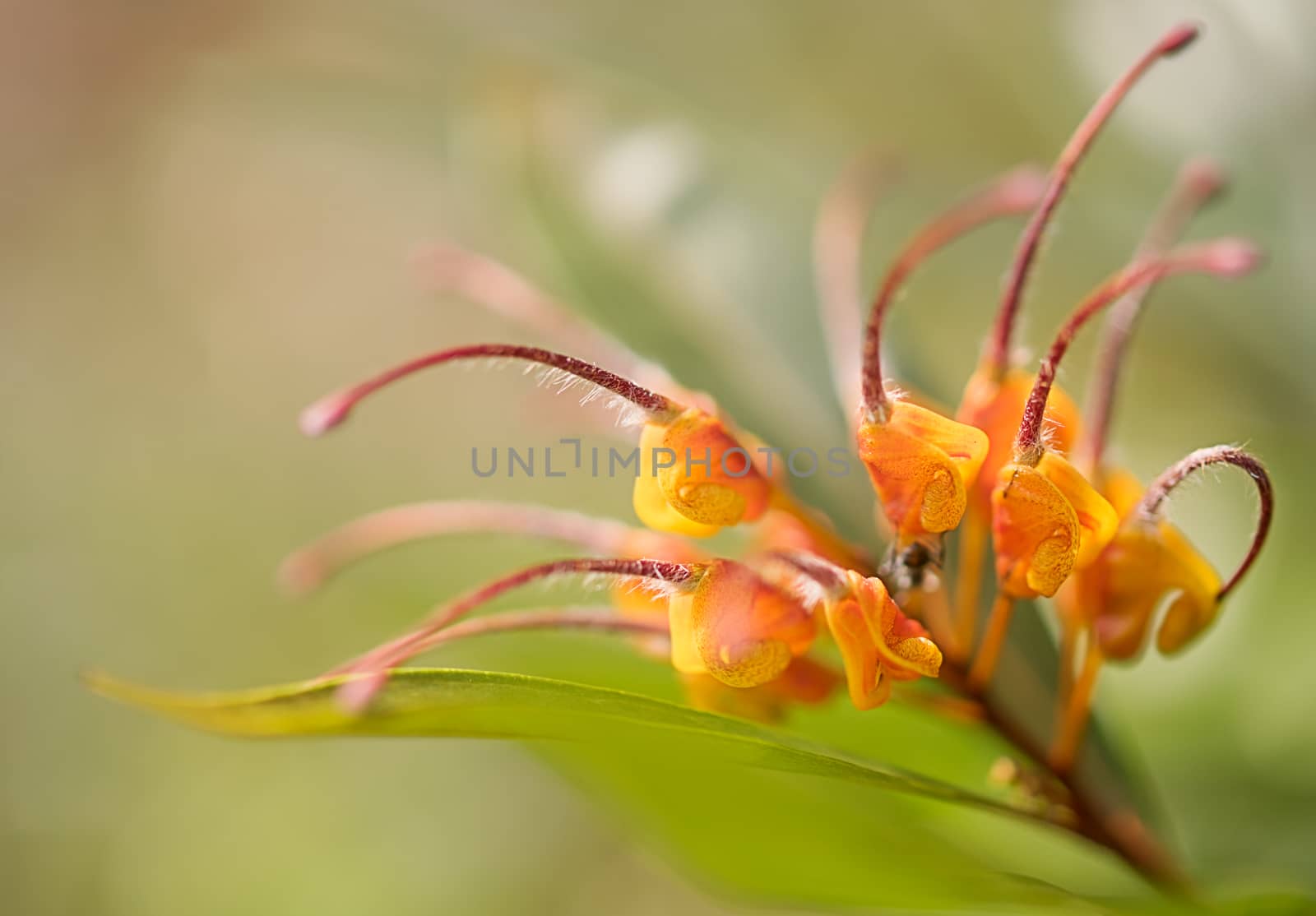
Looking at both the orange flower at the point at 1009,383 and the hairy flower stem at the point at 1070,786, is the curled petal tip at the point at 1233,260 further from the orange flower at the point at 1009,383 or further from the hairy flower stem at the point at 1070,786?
the hairy flower stem at the point at 1070,786

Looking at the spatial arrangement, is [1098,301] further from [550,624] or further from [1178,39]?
[550,624]

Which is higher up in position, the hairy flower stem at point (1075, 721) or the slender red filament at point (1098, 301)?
the slender red filament at point (1098, 301)

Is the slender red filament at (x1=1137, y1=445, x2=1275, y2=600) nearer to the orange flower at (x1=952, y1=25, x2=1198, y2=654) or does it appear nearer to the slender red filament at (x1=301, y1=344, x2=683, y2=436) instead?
the orange flower at (x1=952, y1=25, x2=1198, y2=654)

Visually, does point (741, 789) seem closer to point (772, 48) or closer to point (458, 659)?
point (458, 659)

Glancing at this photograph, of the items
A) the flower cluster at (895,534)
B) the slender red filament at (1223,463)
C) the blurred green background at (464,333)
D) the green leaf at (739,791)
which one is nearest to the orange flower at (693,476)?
the flower cluster at (895,534)

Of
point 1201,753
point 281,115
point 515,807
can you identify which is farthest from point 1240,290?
point 281,115

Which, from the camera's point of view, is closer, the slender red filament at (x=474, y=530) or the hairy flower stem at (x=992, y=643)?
the hairy flower stem at (x=992, y=643)

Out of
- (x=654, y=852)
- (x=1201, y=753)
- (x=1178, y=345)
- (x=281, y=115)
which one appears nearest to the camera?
(x=654, y=852)
